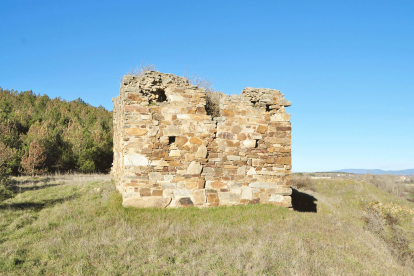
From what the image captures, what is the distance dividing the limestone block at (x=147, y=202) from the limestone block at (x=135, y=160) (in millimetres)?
938

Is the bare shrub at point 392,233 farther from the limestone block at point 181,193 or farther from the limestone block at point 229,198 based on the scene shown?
the limestone block at point 181,193

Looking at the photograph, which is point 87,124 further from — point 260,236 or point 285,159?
point 260,236

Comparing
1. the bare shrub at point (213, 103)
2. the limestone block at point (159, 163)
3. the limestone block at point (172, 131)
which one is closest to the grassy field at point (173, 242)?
the limestone block at point (159, 163)

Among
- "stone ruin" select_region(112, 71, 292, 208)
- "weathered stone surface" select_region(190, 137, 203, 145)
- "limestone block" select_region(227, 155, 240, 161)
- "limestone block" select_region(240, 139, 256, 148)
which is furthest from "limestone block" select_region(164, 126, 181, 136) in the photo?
"limestone block" select_region(240, 139, 256, 148)

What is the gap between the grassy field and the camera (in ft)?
13.6

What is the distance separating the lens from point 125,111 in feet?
24.9

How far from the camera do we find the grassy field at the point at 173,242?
13.6 feet

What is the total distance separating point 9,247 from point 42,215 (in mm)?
2360

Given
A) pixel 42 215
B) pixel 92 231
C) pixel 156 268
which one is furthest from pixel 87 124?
pixel 156 268

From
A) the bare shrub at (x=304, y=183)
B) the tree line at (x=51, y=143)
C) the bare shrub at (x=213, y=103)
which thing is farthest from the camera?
the bare shrub at (x=304, y=183)

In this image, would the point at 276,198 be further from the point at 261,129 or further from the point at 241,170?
the point at 261,129

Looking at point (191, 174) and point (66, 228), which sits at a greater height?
point (191, 174)

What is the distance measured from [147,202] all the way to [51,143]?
2011 centimetres

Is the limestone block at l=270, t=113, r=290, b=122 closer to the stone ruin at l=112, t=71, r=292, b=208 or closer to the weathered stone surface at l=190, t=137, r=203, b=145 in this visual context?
the stone ruin at l=112, t=71, r=292, b=208
